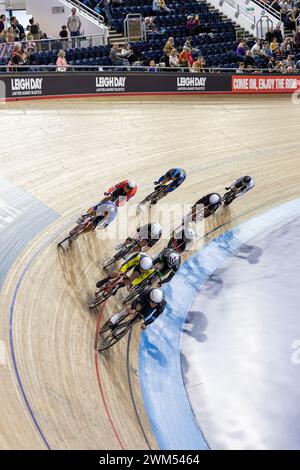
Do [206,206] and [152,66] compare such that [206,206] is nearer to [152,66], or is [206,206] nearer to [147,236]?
[147,236]

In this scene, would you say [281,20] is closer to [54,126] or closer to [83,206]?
[54,126]

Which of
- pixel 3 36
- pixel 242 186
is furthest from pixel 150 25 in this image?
pixel 242 186

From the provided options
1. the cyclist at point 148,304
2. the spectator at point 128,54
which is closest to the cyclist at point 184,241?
the cyclist at point 148,304

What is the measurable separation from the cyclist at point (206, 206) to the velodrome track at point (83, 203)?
84 cm

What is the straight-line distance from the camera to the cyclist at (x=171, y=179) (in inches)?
453

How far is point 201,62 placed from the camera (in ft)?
60.2

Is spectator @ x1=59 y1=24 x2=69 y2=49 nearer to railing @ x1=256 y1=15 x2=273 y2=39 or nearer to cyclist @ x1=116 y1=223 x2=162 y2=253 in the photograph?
railing @ x1=256 y1=15 x2=273 y2=39

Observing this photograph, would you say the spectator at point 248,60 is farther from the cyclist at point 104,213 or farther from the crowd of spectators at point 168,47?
the cyclist at point 104,213

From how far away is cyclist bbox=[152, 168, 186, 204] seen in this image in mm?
11508

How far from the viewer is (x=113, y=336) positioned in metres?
8.34

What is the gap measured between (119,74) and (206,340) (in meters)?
8.85

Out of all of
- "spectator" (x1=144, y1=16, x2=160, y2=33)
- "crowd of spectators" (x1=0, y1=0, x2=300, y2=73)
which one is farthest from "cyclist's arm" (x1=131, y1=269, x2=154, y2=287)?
"spectator" (x1=144, y1=16, x2=160, y2=33)

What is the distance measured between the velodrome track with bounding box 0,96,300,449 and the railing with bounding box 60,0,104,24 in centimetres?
361
